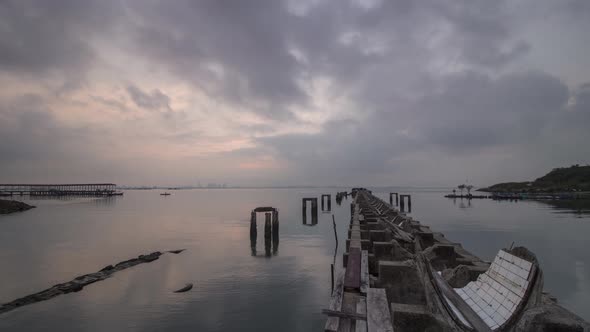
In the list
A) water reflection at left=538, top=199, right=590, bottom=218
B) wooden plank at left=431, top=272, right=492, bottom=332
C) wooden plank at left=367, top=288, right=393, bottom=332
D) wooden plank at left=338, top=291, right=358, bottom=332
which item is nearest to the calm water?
wooden plank at left=338, top=291, right=358, bottom=332

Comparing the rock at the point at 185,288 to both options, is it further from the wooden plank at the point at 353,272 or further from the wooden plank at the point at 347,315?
the wooden plank at the point at 347,315

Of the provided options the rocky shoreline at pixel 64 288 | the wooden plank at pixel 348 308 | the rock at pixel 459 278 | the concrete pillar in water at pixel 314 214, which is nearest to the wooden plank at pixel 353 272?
the wooden plank at pixel 348 308

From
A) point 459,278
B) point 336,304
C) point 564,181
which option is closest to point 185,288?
point 336,304

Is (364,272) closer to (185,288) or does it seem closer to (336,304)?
(336,304)

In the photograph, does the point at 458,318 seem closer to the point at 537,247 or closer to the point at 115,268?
the point at 115,268

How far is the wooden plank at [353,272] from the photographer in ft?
23.3

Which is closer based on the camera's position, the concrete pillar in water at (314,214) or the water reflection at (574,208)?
the concrete pillar in water at (314,214)

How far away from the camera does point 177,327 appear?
9.62 metres

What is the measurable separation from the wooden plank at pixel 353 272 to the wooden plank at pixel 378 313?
1046 millimetres

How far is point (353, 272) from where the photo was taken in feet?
25.5

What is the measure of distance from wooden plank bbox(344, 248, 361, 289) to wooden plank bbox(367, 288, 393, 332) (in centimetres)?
105

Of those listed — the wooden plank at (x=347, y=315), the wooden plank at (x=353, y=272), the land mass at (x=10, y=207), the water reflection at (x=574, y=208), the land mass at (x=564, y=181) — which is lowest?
the water reflection at (x=574, y=208)

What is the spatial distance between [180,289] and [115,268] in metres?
5.44

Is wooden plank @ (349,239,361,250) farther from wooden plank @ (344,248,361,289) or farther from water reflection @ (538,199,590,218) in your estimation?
water reflection @ (538,199,590,218)
